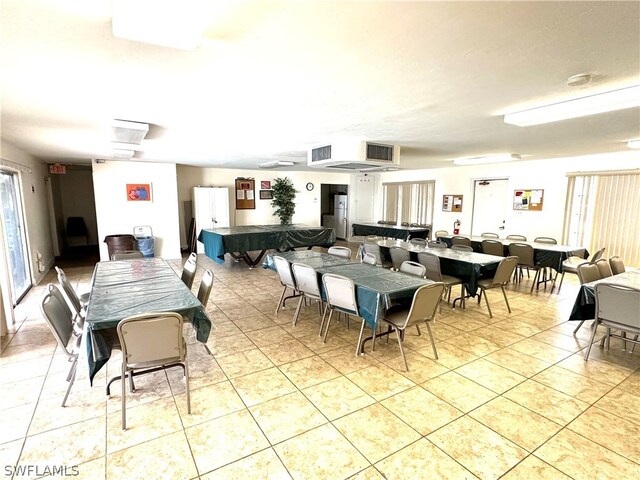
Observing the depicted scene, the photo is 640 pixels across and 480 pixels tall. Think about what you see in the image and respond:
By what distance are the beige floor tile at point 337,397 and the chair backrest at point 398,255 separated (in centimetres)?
267

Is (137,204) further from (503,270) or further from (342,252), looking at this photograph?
(503,270)

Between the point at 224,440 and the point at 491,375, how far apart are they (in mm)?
2310

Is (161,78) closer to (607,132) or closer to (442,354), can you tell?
(442,354)

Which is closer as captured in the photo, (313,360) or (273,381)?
(273,381)

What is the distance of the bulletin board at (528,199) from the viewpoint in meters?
7.01

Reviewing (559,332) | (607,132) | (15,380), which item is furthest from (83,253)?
(607,132)

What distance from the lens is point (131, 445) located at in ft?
6.49

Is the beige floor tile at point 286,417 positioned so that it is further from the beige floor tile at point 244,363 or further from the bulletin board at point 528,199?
the bulletin board at point 528,199

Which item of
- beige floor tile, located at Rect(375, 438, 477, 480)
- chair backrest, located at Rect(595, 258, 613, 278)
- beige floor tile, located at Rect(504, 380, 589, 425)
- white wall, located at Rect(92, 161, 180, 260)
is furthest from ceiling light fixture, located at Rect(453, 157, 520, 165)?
white wall, located at Rect(92, 161, 180, 260)

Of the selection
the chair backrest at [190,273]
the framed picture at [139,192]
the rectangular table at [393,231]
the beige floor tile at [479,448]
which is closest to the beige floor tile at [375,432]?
the beige floor tile at [479,448]

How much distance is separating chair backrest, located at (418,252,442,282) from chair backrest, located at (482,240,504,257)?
2088 millimetres

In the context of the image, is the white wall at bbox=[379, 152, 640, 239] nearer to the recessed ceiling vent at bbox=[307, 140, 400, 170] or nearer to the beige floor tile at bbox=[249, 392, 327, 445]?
the recessed ceiling vent at bbox=[307, 140, 400, 170]

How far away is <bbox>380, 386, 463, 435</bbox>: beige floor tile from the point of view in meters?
2.19

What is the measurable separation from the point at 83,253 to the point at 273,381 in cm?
889
